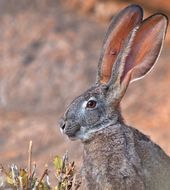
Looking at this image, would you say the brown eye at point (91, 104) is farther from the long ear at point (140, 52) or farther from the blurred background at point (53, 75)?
the blurred background at point (53, 75)

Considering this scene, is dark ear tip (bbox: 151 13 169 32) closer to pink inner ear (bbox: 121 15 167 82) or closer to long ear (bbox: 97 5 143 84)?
pink inner ear (bbox: 121 15 167 82)

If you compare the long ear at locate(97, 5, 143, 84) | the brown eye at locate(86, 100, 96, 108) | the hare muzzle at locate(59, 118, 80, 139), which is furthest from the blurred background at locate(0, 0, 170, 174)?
the hare muzzle at locate(59, 118, 80, 139)

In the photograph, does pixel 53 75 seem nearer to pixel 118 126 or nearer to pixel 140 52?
pixel 140 52

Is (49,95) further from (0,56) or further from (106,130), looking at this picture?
(106,130)

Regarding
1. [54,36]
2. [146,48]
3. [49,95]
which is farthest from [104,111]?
[54,36]

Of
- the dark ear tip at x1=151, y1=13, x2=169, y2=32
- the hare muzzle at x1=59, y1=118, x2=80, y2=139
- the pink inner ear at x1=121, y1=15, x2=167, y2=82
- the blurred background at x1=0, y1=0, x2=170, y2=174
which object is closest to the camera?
the hare muzzle at x1=59, y1=118, x2=80, y2=139

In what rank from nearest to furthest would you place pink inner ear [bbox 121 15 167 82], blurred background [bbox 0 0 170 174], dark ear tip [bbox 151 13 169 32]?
dark ear tip [bbox 151 13 169 32] → pink inner ear [bbox 121 15 167 82] → blurred background [bbox 0 0 170 174]

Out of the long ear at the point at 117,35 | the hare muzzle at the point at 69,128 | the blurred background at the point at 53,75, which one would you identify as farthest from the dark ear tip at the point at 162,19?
the blurred background at the point at 53,75

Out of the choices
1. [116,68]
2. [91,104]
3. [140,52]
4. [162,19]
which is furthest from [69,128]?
[162,19]
